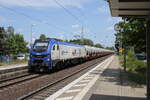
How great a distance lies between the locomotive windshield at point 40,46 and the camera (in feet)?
67.7

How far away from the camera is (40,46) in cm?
2095

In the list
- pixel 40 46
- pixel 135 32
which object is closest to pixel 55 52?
pixel 40 46

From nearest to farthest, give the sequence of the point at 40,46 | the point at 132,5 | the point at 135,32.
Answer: the point at 132,5
the point at 135,32
the point at 40,46

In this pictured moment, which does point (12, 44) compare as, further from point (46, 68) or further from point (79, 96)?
point (79, 96)

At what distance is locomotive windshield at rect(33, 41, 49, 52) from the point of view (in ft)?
67.7

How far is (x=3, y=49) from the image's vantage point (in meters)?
61.1

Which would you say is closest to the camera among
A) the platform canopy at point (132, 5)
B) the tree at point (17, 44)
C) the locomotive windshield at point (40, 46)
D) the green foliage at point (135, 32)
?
the platform canopy at point (132, 5)

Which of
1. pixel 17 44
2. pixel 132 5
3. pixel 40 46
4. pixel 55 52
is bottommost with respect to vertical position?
pixel 55 52

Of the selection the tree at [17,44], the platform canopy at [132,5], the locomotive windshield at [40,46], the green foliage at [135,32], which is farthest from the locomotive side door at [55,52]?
the tree at [17,44]

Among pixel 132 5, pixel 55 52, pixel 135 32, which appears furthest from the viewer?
pixel 55 52

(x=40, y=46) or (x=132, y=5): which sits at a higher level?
(x=132, y=5)

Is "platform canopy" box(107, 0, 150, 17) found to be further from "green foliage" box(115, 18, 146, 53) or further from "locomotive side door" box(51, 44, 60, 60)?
"locomotive side door" box(51, 44, 60, 60)

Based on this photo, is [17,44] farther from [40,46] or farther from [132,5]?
[132,5]

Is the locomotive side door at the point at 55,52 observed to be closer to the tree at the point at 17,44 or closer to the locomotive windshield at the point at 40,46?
the locomotive windshield at the point at 40,46
